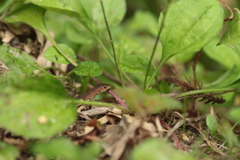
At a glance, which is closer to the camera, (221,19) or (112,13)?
(221,19)

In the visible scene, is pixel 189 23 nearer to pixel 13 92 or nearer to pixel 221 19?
pixel 221 19

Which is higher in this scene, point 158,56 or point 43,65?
point 43,65

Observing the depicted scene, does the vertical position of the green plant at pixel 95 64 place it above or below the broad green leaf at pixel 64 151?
above

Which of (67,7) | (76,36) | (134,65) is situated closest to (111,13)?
(76,36)

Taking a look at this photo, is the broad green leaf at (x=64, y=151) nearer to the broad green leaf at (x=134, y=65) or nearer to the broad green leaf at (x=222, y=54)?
the broad green leaf at (x=134, y=65)

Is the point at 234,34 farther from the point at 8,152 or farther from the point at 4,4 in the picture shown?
the point at 4,4

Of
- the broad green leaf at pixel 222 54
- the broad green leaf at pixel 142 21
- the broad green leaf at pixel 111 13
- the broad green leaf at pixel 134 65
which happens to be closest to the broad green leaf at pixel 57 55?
the broad green leaf at pixel 134 65

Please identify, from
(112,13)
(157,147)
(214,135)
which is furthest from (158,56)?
(157,147)
